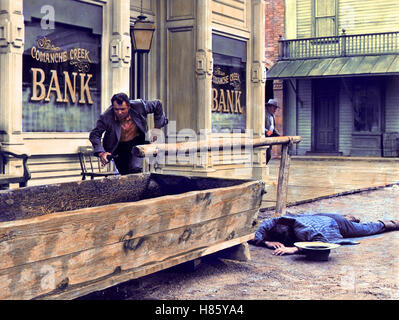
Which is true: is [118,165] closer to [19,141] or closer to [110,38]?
[19,141]

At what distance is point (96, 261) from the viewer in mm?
4074

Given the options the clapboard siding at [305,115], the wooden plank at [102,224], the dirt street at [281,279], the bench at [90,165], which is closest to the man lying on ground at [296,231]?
the dirt street at [281,279]

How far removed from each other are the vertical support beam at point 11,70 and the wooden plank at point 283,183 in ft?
11.4

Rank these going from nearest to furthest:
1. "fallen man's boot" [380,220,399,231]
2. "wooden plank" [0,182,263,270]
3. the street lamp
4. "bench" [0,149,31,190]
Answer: "wooden plank" [0,182,263,270], "bench" [0,149,31,190], "fallen man's boot" [380,220,399,231], the street lamp

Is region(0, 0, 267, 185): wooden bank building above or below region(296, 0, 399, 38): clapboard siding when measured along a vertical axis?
below

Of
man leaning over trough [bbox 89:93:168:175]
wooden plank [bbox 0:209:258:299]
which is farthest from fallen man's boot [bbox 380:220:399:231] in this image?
man leaning over trough [bbox 89:93:168:175]

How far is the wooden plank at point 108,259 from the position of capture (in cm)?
357

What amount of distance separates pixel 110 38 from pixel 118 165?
3.18 meters

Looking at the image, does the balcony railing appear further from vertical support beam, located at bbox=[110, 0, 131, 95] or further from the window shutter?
vertical support beam, located at bbox=[110, 0, 131, 95]

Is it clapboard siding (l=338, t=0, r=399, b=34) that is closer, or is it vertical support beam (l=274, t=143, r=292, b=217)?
vertical support beam (l=274, t=143, r=292, b=217)

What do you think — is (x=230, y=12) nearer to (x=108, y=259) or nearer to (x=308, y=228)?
(x=308, y=228)

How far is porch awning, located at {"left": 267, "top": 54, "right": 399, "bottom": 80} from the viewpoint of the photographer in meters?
22.8

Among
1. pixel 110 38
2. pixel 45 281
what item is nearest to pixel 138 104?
pixel 110 38

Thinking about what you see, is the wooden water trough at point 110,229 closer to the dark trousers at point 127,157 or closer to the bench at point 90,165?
the dark trousers at point 127,157
